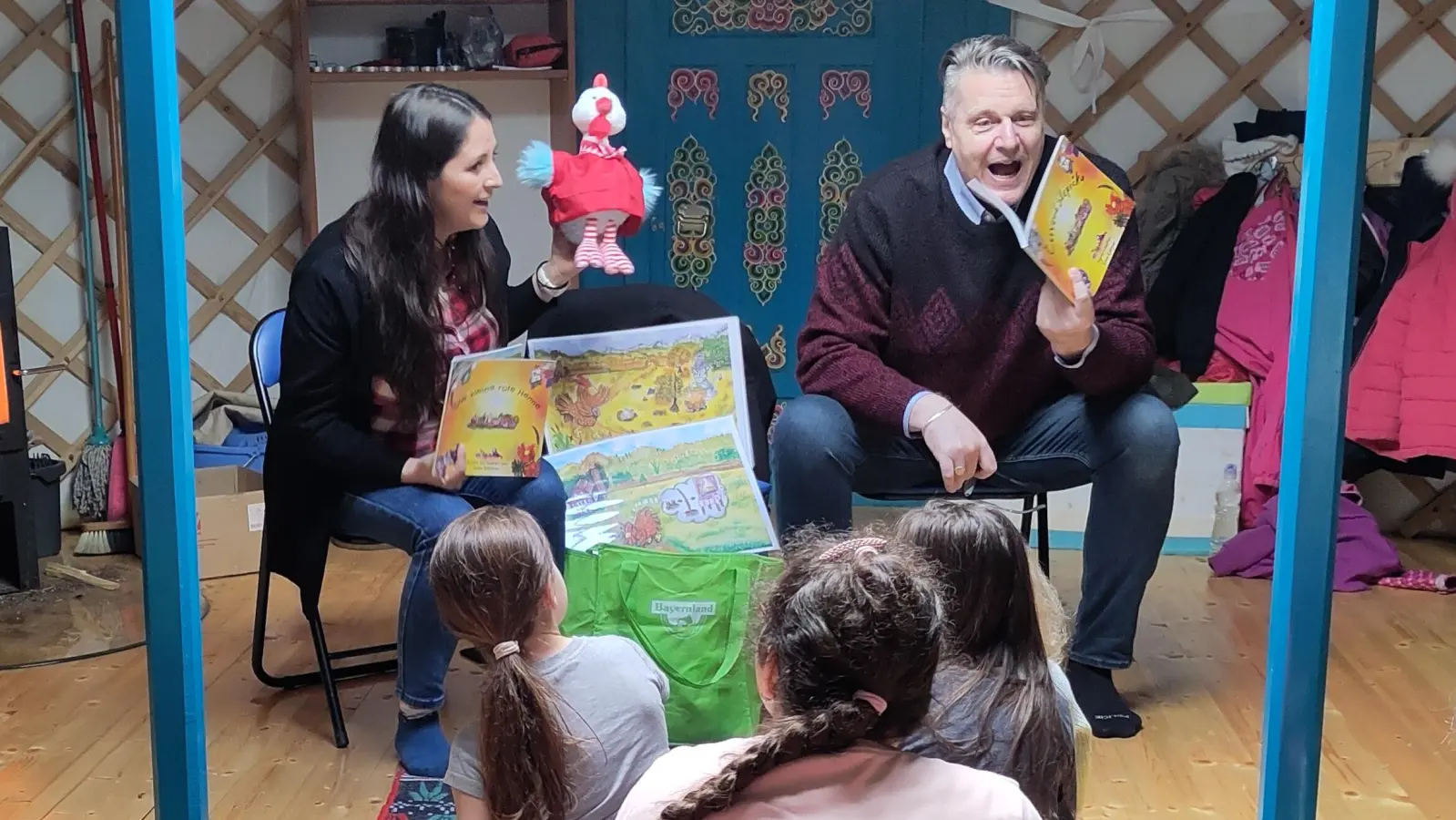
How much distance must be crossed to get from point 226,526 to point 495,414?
122 cm

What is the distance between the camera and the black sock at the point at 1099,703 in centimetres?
196

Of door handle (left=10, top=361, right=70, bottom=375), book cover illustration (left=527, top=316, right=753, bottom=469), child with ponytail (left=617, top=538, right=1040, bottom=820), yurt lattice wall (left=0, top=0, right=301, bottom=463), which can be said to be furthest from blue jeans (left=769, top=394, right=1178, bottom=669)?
yurt lattice wall (left=0, top=0, right=301, bottom=463)

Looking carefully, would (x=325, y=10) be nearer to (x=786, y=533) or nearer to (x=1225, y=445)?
(x=786, y=533)

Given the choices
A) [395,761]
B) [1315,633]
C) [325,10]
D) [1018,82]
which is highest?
[325,10]

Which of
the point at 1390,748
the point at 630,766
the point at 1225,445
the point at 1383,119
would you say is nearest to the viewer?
the point at 630,766

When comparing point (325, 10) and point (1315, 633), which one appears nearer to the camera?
point (1315, 633)

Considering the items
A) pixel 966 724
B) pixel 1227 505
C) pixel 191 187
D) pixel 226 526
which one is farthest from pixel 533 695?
pixel 191 187

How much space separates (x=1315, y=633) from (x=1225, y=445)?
1528 millimetres

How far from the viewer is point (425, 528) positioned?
179 centimetres

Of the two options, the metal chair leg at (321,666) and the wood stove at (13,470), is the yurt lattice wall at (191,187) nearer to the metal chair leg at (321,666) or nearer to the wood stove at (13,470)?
the wood stove at (13,470)

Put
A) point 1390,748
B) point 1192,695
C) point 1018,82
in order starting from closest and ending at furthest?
point 1018,82
point 1390,748
point 1192,695

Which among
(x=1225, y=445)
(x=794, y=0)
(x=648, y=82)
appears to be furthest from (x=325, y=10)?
(x=1225, y=445)

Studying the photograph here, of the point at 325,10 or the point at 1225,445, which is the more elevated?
the point at 325,10

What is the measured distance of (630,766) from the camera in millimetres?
1355
